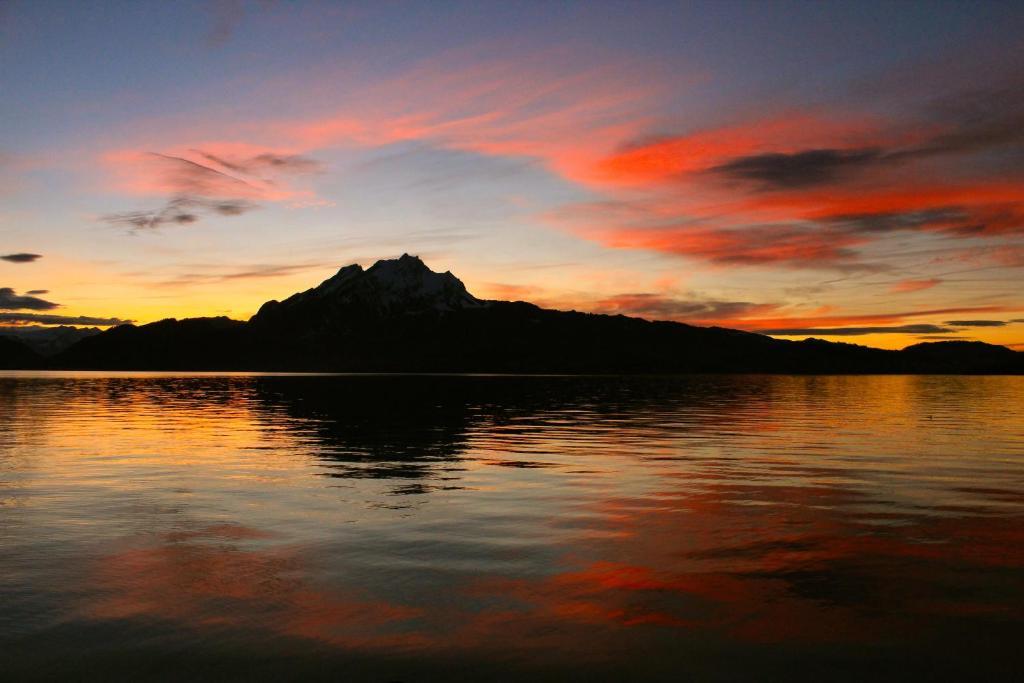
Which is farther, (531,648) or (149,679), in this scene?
(531,648)

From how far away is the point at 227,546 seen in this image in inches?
757

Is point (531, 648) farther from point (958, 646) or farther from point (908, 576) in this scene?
point (908, 576)

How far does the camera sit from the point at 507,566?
57.5 ft

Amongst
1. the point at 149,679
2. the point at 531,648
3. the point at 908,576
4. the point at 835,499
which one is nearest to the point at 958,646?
the point at 908,576

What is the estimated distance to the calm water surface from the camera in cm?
1223

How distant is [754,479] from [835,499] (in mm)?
4766

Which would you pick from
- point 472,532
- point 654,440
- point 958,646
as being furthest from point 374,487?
point 654,440

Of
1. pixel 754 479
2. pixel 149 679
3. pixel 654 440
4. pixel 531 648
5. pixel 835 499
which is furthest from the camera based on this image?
pixel 654 440

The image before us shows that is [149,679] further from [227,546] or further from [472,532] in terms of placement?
[472,532]

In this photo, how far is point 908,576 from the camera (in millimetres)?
17109

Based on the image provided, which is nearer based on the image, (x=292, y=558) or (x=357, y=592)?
(x=357, y=592)

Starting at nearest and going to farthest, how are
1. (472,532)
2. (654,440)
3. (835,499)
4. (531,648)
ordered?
(531,648), (472,532), (835,499), (654,440)

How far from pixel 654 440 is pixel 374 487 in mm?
23829

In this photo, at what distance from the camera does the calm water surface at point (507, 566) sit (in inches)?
481
